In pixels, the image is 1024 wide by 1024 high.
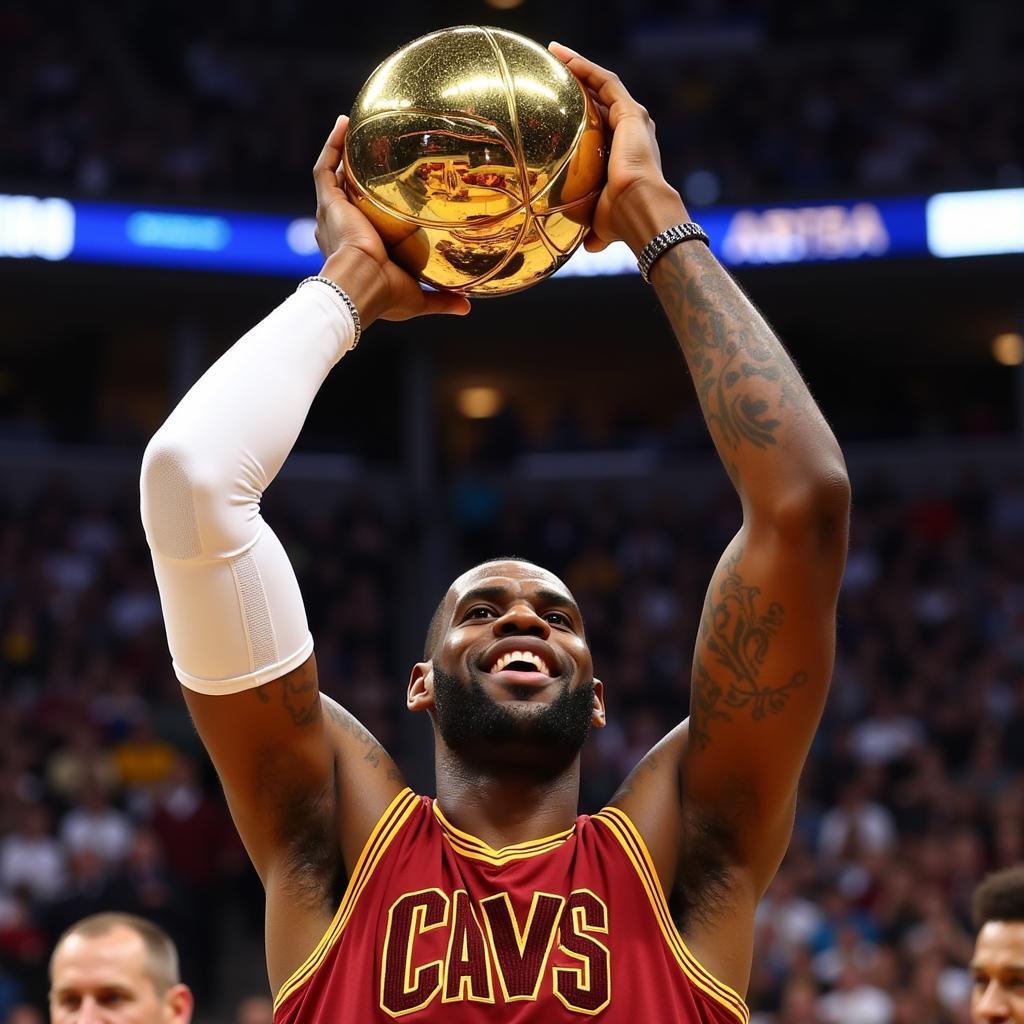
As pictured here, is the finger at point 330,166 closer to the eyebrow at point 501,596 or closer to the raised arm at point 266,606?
the raised arm at point 266,606

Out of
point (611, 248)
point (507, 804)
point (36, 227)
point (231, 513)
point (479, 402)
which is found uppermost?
point (479, 402)

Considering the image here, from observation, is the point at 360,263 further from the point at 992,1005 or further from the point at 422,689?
the point at 992,1005

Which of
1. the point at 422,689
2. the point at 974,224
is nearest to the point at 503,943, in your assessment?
the point at 422,689

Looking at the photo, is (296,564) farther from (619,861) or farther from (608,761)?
(619,861)

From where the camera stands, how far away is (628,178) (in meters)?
2.74

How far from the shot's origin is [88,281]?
1525 centimetres

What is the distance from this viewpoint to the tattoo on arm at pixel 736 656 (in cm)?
255

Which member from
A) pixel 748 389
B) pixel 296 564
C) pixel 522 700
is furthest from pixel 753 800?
pixel 296 564

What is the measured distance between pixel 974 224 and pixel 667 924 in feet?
43.9

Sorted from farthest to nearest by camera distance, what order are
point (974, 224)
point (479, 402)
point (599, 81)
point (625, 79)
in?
point (479, 402), point (625, 79), point (974, 224), point (599, 81)

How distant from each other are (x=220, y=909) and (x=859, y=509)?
22.9ft

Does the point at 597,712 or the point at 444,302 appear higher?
the point at 444,302

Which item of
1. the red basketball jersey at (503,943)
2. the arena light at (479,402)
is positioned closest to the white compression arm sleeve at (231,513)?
the red basketball jersey at (503,943)

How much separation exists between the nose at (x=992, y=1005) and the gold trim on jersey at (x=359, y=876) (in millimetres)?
1542
